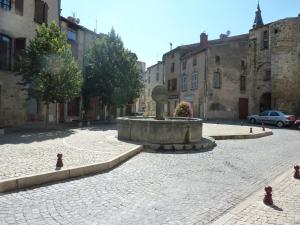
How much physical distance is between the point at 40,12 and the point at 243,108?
22690 millimetres

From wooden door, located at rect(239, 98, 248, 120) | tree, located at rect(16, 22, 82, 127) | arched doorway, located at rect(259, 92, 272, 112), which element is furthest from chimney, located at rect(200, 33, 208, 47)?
tree, located at rect(16, 22, 82, 127)

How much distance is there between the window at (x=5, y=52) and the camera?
17.8 meters

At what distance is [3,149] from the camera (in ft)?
31.3

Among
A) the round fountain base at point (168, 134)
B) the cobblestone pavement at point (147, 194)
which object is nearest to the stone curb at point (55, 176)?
the cobblestone pavement at point (147, 194)

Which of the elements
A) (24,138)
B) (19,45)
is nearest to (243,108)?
(19,45)

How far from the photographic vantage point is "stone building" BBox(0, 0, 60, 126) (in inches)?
703

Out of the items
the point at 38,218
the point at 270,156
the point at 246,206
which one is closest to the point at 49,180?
the point at 38,218

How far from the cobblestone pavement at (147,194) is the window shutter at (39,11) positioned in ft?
50.6

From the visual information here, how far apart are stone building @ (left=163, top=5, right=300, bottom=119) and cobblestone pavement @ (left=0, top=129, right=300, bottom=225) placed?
22.9 m

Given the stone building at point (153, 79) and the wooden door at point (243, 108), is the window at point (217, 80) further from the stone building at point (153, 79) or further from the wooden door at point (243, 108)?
the stone building at point (153, 79)

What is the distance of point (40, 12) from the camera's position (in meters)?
20.7

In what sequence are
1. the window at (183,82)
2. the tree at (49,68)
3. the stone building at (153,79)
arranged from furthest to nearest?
the stone building at (153,79), the window at (183,82), the tree at (49,68)

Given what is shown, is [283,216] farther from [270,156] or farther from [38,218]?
[270,156]

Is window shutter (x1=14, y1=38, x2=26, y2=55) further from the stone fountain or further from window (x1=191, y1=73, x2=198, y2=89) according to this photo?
window (x1=191, y1=73, x2=198, y2=89)
